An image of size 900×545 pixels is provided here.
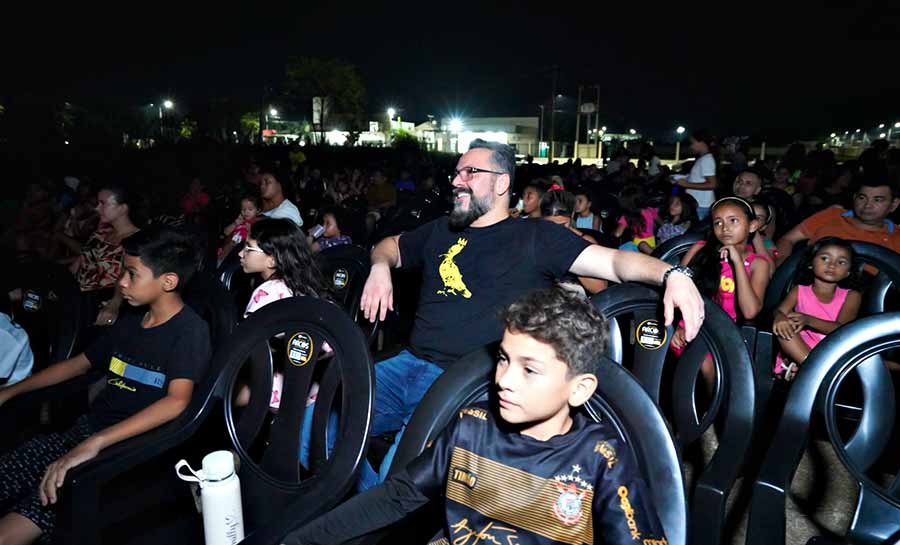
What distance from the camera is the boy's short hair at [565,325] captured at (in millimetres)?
1447

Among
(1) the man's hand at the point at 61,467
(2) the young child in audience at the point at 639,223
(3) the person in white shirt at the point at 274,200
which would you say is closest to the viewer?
(1) the man's hand at the point at 61,467

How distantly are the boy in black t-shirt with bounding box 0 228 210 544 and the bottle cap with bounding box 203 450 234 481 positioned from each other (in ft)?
1.68

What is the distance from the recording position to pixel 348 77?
53938 mm

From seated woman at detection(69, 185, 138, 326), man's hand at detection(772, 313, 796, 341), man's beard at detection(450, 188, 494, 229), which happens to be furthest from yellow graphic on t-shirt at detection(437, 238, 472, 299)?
seated woman at detection(69, 185, 138, 326)

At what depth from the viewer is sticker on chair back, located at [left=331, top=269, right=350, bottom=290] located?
3.78m

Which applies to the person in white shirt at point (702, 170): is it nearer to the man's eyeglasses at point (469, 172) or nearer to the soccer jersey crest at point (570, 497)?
the man's eyeglasses at point (469, 172)

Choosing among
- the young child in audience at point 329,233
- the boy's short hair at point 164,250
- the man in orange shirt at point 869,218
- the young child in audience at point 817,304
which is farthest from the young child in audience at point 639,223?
the boy's short hair at point 164,250

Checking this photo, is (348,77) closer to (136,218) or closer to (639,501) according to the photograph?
(136,218)

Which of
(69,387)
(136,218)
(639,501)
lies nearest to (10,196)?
(136,218)

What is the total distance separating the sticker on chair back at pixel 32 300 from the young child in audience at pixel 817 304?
4.16 meters

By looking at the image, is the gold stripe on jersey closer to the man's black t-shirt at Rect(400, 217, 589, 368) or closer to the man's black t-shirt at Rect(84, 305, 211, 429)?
the man's black t-shirt at Rect(400, 217, 589, 368)

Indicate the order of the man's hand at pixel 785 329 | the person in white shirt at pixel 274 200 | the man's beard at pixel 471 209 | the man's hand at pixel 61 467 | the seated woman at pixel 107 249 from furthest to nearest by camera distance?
the person in white shirt at pixel 274 200 < the seated woman at pixel 107 249 < the man's hand at pixel 785 329 < the man's beard at pixel 471 209 < the man's hand at pixel 61 467

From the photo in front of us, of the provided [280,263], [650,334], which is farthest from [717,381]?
[280,263]

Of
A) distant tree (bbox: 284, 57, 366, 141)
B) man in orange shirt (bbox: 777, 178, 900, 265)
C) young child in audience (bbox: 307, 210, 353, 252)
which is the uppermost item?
distant tree (bbox: 284, 57, 366, 141)
